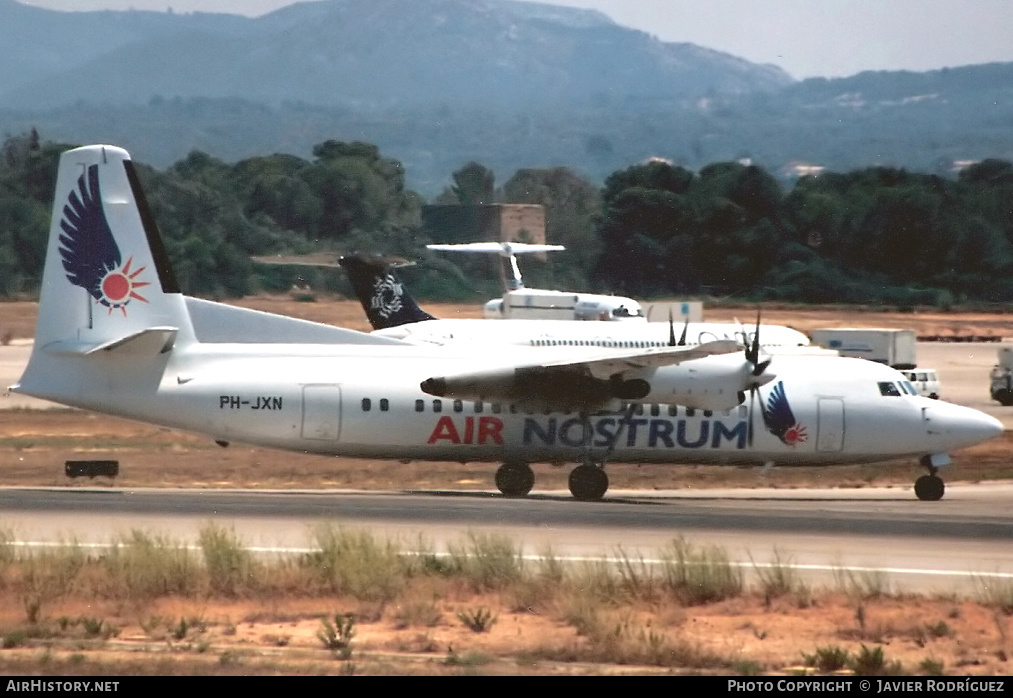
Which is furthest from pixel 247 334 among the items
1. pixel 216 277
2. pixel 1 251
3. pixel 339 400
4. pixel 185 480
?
pixel 1 251

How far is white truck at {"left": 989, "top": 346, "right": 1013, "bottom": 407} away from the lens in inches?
2322

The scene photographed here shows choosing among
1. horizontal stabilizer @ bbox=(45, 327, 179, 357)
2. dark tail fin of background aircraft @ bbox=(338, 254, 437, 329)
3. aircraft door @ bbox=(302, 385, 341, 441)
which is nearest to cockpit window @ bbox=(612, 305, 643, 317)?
dark tail fin of background aircraft @ bbox=(338, 254, 437, 329)

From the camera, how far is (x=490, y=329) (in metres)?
55.7

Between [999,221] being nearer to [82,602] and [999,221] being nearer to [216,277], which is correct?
[216,277]

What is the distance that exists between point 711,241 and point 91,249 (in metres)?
63.4

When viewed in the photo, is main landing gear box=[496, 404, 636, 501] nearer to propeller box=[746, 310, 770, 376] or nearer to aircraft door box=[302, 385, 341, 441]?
propeller box=[746, 310, 770, 376]

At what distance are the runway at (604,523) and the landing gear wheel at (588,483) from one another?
41cm

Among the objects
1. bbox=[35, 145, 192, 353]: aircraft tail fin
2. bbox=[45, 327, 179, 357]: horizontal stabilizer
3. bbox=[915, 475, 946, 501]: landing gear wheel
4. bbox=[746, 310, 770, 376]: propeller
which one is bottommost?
bbox=[915, 475, 946, 501]: landing gear wheel

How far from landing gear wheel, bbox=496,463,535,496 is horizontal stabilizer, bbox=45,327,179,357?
7471 mm

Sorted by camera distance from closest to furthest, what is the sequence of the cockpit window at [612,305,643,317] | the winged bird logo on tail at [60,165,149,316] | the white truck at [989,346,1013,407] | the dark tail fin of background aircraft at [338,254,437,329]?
the winged bird logo on tail at [60,165,149,316] < the dark tail fin of background aircraft at [338,254,437,329] < the white truck at [989,346,1013,407] < the cockpit window at [612,305,643,317]

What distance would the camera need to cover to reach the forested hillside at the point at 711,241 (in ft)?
292

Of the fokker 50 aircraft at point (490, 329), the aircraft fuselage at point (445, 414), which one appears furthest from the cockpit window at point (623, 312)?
the aircraft fuselage at point (445, 414)

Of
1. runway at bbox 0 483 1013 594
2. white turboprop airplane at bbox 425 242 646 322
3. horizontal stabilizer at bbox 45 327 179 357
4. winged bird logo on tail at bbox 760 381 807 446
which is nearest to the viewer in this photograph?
runway at bbox 0 483 1013 594

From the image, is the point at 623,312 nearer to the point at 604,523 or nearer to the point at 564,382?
the point at 564,382
